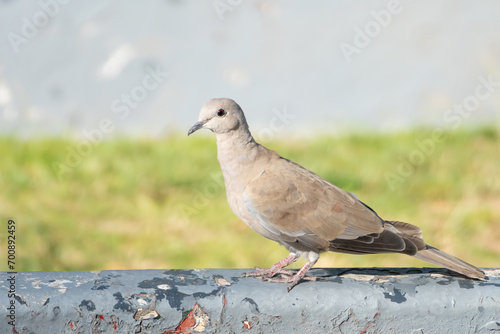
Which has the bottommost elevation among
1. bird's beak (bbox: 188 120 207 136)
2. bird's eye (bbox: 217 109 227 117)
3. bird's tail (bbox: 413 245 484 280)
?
bird's tail (bbox: 413 245 484 280)

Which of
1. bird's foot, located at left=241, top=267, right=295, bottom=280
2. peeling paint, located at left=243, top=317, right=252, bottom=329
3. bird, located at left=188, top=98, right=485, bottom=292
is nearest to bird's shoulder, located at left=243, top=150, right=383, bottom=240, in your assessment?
bird, located at left=188, top=98, right=485, bottom=292

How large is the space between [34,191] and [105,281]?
415 cm

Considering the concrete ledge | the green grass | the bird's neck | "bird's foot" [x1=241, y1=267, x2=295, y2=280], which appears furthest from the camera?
the green grass

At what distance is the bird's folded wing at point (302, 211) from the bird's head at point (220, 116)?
0.25m

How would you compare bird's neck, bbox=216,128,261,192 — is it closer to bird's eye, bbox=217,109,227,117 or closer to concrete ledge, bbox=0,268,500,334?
bird's eye, bbox=217,109,227,117

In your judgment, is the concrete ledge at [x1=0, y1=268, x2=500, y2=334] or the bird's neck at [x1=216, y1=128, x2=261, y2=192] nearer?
the concrete ledge at [x1=0, y1=268, x2=500, y2=334]

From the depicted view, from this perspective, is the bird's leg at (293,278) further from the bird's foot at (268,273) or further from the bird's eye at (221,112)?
the bird's eye at (221,112)

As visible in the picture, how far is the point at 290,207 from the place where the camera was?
3.02 meters

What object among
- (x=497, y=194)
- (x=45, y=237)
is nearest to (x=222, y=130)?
(x=45, y=237)

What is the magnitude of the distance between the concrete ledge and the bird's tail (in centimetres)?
4

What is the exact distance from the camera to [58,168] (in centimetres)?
672

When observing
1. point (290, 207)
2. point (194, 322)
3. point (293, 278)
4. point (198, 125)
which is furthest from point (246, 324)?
point (198, 125)

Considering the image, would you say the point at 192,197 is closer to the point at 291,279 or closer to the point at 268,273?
the point at 268,273

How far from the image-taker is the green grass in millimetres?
5488
